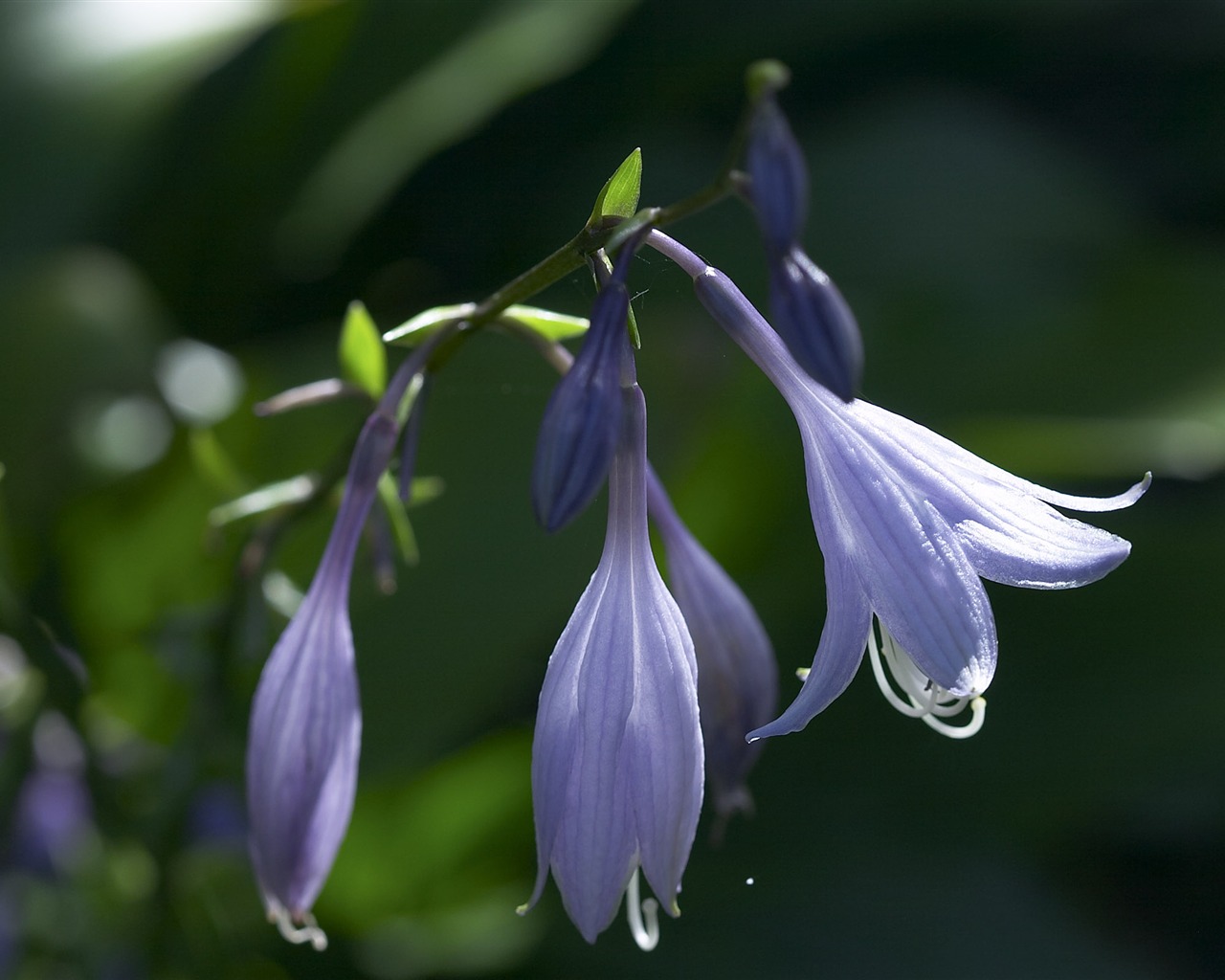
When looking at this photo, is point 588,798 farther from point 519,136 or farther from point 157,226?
point 157,226

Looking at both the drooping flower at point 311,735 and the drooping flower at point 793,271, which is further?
the drooping flower at point 311,735

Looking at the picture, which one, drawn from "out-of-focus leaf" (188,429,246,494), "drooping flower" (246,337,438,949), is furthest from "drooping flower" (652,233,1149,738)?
"out-of-focus leaf" (188,429,246,494)

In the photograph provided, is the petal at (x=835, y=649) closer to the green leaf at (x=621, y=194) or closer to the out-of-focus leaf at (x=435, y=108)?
the green leaf at (x=621, y=194)

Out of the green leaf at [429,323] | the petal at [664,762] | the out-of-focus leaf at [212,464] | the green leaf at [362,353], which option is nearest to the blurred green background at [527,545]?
the out-of-focus leaf at [212,464]

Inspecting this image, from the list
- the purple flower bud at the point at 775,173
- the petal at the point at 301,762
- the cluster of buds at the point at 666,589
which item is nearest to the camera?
the purple flower bud at the point at 775,173

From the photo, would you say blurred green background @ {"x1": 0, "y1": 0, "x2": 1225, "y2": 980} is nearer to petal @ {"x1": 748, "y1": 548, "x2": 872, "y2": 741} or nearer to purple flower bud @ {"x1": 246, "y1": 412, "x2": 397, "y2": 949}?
purple flower bud @ {"x1": 246, "y1": 412, "x2": 397, "y2": 949}

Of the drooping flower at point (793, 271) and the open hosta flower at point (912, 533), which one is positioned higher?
the drooping flower at point (793, 271)
